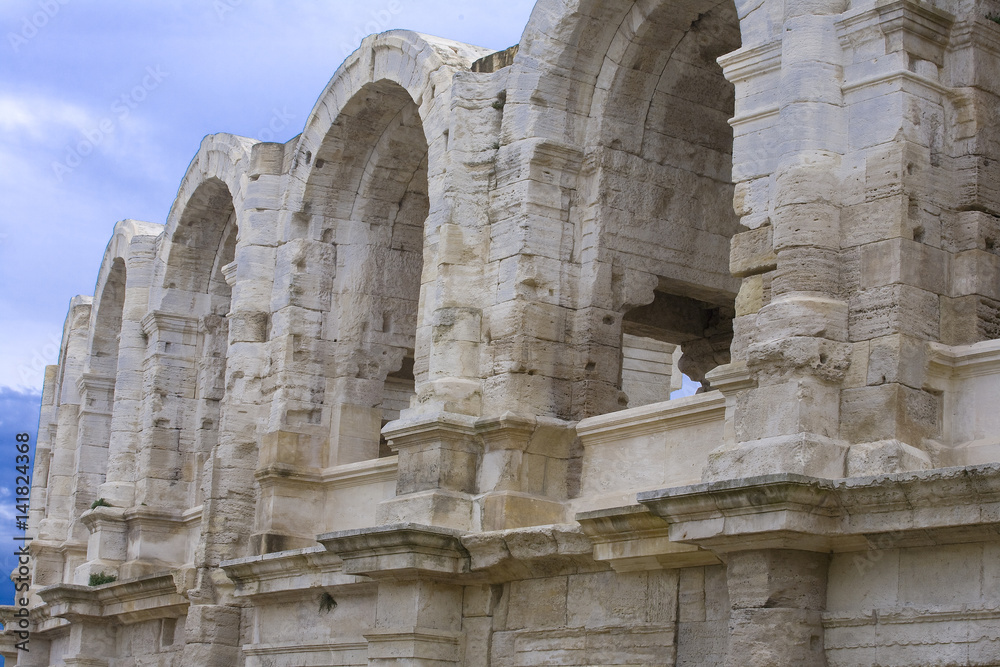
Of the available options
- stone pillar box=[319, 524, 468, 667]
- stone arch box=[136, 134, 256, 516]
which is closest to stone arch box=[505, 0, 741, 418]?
stone pillar box=[319, 524, 468, 667]

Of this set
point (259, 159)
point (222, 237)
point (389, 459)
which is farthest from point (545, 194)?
point (222, 237)

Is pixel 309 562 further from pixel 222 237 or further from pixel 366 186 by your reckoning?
pixel 222 237

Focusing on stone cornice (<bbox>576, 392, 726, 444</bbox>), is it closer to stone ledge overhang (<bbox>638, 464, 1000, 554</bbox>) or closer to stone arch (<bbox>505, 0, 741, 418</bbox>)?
stone arch (<bbox>505, 0, 741, 418</bbox>)

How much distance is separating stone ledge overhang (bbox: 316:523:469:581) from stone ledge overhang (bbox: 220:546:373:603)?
620mm

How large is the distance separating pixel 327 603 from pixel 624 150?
140 inches

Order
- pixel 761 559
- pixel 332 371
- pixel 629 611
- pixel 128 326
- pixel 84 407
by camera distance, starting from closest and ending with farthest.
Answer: pixel 761 559
pixel 629 611
pixel 332 371
pixel 128 326
pixel 84 407

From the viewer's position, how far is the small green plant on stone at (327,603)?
10305 millimetres

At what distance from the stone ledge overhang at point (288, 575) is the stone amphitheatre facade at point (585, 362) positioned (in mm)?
30

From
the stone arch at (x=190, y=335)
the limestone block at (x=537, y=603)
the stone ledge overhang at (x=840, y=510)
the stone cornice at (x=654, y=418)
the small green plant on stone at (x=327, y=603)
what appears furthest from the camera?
the stone arch at (x=190, y=335)

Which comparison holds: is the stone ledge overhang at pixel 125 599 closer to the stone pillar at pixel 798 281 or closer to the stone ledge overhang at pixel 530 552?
the stone ledge overhang at pixel 530 552

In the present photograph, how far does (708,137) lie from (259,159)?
403 cm

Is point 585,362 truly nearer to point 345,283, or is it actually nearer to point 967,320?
point 967,320

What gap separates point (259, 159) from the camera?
1246 centimetres

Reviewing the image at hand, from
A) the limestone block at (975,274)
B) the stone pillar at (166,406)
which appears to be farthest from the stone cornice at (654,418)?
the stone pillar at (166,406)
